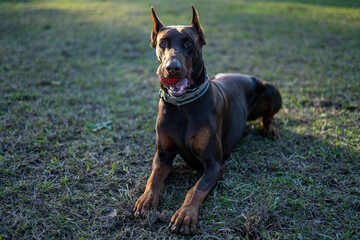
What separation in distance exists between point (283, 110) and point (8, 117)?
4.14m

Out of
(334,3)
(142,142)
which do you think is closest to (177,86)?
(142,142)

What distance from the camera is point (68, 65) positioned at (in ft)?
20.7

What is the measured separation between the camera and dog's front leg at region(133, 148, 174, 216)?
2.50 metres

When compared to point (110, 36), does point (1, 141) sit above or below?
below

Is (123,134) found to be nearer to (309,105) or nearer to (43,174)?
(43,174)

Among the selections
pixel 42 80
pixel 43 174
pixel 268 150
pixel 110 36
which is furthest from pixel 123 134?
pixel 110 36

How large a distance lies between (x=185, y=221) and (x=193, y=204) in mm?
179

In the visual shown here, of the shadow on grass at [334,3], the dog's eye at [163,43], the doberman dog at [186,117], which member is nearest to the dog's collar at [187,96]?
the doberman dog at [186,117]

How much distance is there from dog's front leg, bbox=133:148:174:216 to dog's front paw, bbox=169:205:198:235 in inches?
10.6

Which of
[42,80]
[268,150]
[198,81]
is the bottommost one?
[268,150]

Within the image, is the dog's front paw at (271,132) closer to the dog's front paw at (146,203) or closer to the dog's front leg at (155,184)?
the dog's front leg at (155,184)

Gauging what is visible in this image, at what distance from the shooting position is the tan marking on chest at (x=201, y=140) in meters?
2.73

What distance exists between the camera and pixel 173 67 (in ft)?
8.12

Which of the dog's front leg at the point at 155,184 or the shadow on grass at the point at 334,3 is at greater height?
the shadow on grass at the point at 334,3
